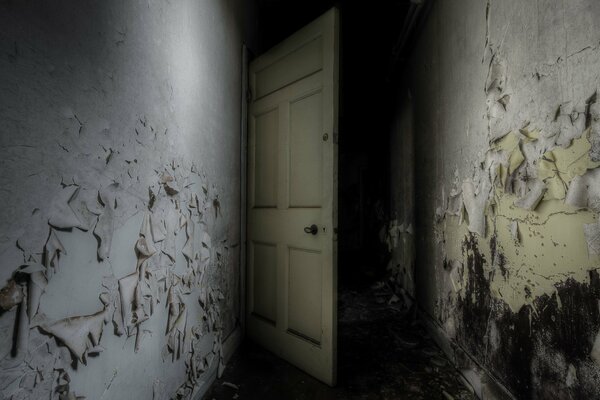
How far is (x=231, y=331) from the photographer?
2.11 meters

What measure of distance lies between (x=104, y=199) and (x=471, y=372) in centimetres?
199

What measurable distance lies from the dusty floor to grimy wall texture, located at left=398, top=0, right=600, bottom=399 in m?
0.21

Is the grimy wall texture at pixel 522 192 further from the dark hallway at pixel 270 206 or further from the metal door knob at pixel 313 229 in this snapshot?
the metal door knob at pixel 313 229

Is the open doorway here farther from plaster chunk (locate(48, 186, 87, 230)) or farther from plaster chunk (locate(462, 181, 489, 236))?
plaster chunk (locate(48, 186, 87, 230))

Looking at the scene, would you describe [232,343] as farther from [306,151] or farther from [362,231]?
[362,231]

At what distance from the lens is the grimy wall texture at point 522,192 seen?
39.6 inches

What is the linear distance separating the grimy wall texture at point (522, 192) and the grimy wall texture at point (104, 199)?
147 cm

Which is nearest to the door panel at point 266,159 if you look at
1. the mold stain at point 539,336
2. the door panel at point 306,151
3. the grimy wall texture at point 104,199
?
the door panel at point 306,151

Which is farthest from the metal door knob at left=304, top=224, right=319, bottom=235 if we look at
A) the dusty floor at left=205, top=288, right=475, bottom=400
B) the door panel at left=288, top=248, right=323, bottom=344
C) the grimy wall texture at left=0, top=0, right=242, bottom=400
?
the dusty floor at left=205, top=288, right=475, bottom=400

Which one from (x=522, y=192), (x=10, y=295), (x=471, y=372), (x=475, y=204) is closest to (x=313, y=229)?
(x=475, y=204)

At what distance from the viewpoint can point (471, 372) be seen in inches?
68.6

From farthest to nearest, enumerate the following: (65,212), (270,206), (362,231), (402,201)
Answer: (362,231) < (402,201) < (270,206) < (65,212)

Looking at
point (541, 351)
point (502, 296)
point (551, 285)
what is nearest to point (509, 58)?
point (551, 285)

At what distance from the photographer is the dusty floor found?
5.64 feet
